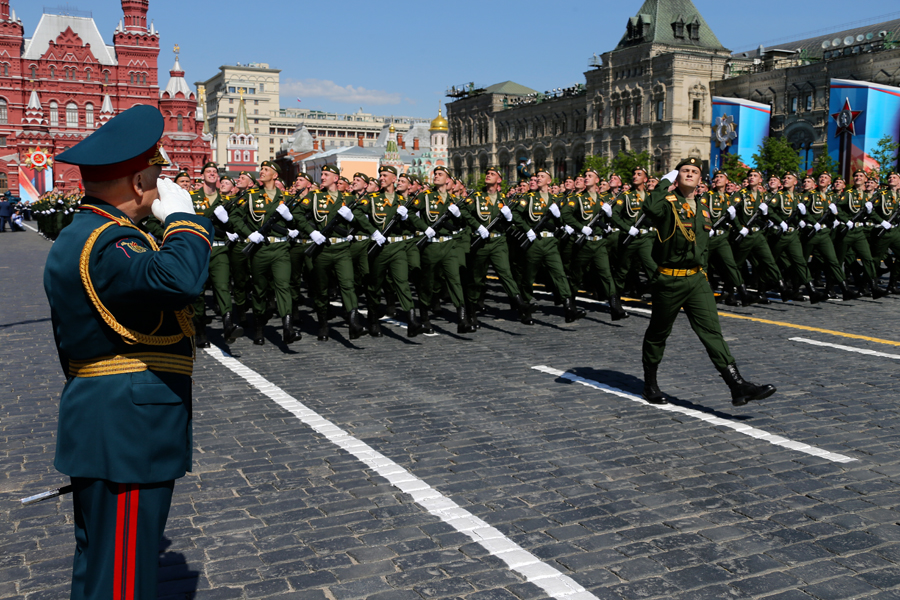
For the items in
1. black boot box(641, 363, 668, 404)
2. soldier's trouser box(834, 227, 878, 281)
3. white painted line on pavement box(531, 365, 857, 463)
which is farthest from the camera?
soldier's trouser box(834, 227, 878, 281)

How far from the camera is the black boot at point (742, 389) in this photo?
6.05 meters

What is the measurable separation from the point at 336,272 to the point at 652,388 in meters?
4.70

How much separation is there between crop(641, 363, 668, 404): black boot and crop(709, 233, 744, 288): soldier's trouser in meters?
5.99

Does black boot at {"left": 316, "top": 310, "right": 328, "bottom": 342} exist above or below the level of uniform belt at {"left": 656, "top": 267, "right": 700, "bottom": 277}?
below

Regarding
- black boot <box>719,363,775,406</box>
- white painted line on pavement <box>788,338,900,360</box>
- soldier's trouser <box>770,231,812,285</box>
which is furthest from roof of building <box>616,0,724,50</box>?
black boot <box>719,363,775,406</box>

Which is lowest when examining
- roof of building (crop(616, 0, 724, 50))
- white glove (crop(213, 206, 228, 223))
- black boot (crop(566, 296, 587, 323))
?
black boot (crop(566, 296, 587, 323))

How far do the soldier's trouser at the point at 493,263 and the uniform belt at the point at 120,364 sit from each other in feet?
27.7

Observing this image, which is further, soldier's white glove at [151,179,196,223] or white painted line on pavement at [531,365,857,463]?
white painted line on pavement at [531,365,857,463]

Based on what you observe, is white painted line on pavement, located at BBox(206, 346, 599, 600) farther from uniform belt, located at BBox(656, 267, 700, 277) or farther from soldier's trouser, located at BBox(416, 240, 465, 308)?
soldier's trouser, located at BBox(416, 240, 465, 308)

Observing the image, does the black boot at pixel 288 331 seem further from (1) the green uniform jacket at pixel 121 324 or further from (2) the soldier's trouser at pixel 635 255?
(1) the green uniform jacket at pixel 121 324

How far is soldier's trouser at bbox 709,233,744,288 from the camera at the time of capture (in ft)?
39.6

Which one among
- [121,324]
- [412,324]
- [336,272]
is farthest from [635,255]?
[121,324]

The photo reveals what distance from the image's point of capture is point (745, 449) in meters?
5.39

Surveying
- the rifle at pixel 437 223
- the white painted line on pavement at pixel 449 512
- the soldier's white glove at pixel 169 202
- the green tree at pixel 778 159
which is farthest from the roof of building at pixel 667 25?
the soldier's white glove at pixel 169 202
